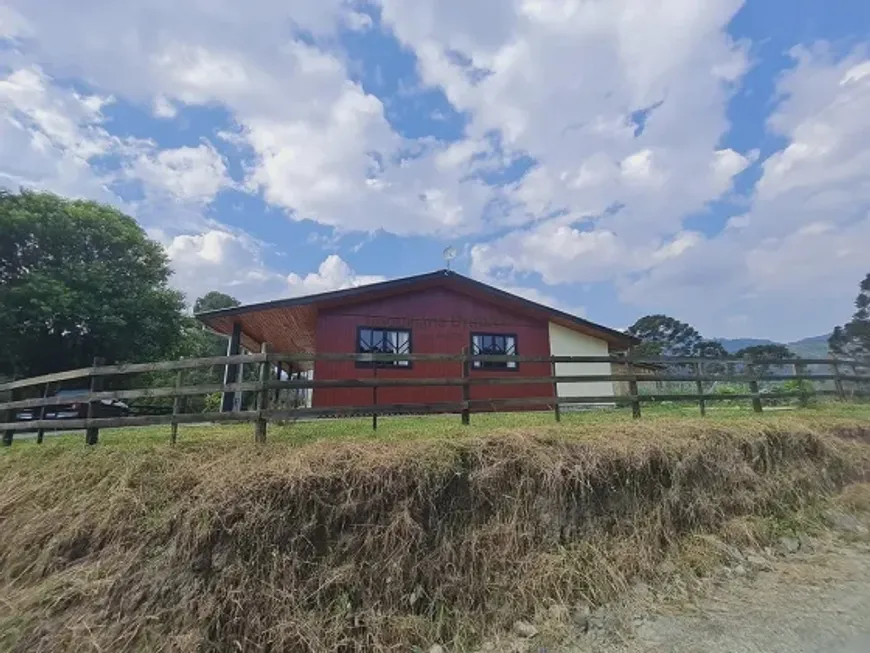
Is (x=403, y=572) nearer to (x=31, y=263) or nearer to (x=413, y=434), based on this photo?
(x=413, y=434)

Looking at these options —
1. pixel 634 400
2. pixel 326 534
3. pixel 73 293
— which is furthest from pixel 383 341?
pixel 73 293

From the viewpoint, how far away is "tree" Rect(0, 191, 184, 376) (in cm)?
2434

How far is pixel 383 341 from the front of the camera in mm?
14852

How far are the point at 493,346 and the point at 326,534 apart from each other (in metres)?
11.9

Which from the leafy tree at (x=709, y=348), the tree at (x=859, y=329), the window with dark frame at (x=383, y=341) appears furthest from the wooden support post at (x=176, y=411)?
the leafy tree at (x=709, y=348)

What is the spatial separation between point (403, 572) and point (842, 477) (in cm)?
859

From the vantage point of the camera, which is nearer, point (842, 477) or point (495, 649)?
point (495, 649)

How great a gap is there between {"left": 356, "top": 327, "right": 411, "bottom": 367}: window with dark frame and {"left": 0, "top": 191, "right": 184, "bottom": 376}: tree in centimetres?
1863

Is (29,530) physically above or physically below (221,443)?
below

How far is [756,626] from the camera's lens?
5176mm

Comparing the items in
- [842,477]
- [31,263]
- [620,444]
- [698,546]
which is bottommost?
[698,546]

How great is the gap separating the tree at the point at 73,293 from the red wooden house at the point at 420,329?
1404 cm

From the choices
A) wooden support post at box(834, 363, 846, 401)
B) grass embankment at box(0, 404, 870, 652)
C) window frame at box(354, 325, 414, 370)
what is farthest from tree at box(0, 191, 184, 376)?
wooden support post at box(834, 363, 846, 401)

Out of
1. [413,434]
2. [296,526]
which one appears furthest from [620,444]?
[296,526]
